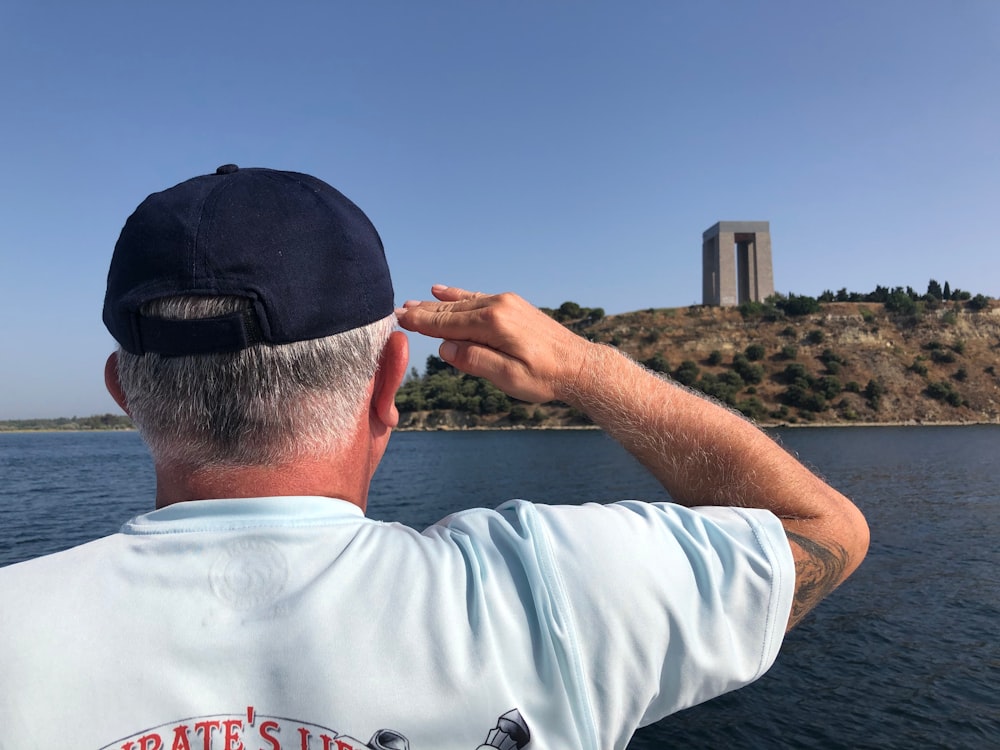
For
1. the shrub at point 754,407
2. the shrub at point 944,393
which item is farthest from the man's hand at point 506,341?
the shrub at point 944,393

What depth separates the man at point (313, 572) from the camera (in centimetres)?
101

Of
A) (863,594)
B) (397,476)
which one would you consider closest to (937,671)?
(863,594)

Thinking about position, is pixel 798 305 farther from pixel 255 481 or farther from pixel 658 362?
pixel 255 481

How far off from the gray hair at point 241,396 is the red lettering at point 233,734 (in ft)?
1.35

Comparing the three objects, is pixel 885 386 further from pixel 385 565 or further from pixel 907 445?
pixel 385 565

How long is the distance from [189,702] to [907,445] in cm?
4592

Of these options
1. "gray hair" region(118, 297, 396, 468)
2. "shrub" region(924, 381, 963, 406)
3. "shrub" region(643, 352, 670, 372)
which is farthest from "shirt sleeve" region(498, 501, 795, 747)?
"shrub" region(924, 381, 963, 406)

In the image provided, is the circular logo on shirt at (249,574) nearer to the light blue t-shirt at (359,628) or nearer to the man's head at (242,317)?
the light blue t-shirt at (359,628)

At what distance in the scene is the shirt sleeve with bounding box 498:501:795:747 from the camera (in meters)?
1.10

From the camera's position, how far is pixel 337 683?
3.32 feet

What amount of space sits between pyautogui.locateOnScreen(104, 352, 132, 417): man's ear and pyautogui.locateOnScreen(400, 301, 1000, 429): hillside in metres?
61.0

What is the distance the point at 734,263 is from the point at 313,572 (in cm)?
8470

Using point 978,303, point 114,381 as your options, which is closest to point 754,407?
point 978,303

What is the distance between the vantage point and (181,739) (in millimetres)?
1025
